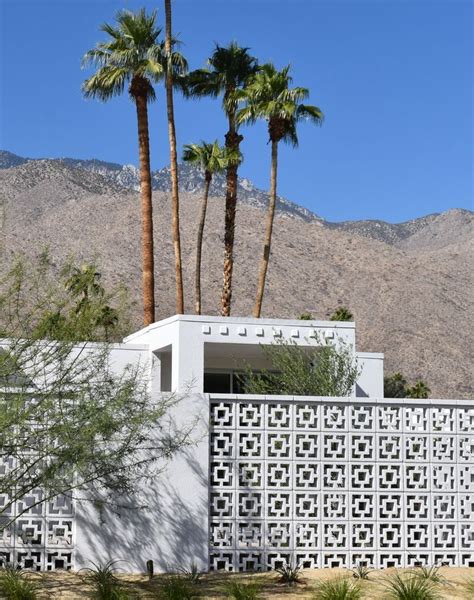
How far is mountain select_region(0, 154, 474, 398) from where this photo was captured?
66.2 m

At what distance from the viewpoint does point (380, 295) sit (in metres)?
72.7

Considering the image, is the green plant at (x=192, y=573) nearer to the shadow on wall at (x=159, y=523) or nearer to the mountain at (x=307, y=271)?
the shadow on wall at (x=159, y=523)

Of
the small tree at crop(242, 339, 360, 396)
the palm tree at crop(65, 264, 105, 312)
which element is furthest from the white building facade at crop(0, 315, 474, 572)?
the small tree at crop(242, 339, 360, 396)

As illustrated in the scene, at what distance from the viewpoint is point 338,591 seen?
12062 millimetres

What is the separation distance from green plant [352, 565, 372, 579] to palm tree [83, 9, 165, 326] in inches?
713

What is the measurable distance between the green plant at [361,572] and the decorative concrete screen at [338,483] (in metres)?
0.17

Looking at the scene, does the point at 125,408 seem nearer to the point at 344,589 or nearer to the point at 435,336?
the point at 344,589

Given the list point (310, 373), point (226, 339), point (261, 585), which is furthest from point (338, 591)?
point (226, 339)

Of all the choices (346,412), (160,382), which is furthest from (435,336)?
(346,412)

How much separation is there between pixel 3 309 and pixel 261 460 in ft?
13.1

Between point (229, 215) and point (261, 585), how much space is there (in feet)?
68.2

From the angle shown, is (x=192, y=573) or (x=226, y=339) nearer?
(x=192, y=573)

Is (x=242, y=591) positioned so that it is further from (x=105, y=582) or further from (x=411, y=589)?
(x=411, y=589)

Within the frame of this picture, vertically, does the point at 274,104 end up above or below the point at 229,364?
above
